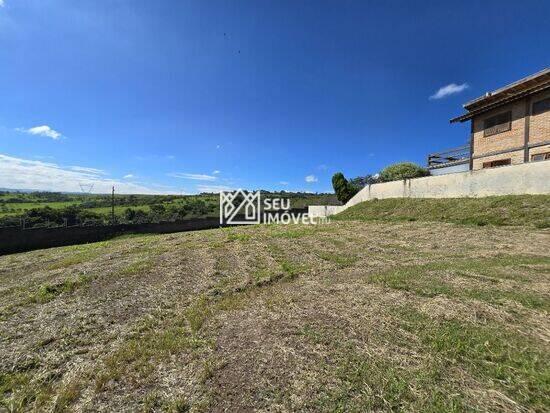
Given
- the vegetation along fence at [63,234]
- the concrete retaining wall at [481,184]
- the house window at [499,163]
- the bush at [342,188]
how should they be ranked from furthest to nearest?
the bush at [342,188]
the vegetation along fence at [63,234]
the house window at [499,163]
the concrete retaining wall at [481,184]

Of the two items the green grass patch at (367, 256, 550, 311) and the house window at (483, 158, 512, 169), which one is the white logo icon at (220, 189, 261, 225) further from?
the green grass patch at (367, 256, 550, 311)

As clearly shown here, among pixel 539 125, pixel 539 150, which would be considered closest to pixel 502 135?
pixel 539 125

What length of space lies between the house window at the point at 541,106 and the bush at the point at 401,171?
828cm

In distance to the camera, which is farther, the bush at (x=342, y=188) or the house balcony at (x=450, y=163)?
the bush at (x=342, y=188)

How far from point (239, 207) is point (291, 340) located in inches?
1047

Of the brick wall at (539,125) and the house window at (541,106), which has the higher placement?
the house window at (541,106)

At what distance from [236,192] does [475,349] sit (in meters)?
27.0

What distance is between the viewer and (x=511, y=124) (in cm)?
1323

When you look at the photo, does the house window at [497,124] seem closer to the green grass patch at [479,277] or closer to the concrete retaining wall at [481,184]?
the concrete retaining wall at [481,184]

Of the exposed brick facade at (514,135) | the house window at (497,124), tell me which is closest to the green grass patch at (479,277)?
the exposed brick facade at (514,135)

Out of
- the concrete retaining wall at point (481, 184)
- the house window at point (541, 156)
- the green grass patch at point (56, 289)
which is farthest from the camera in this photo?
the house window at point (541, 156)

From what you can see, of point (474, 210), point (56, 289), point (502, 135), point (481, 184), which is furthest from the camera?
point (502, 135)

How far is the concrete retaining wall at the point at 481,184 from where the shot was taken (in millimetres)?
10202

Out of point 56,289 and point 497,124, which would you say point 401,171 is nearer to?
point 497,124
